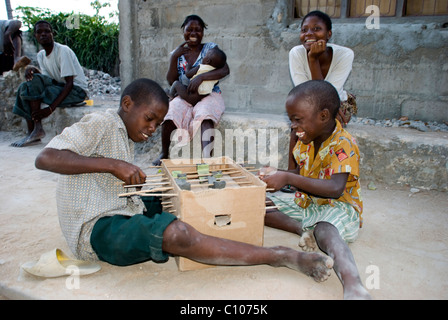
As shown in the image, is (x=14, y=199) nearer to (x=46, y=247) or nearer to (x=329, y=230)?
(x=46, y=247)

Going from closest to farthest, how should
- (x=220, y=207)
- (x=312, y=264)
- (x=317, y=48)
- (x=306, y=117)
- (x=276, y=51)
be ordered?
1. (x=312, y=264)
2. (x=220, y=207)
3. (x=306, y=117)
4. (x=317, y=48)
5. (x=276, y=51)

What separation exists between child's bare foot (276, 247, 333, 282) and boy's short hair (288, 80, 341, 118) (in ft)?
2.69

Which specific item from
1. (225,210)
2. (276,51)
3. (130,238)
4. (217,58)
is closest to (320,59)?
(217,58)

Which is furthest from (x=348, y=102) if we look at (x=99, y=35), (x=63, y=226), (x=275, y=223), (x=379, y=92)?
(x=99, y=35)

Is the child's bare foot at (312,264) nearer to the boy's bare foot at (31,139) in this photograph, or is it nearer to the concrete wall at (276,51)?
the concrete wall at (276,51)

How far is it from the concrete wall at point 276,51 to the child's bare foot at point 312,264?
2822mm

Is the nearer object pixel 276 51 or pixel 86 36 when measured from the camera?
pixel 276 51

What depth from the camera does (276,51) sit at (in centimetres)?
424

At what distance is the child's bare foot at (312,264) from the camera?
5.34 feet

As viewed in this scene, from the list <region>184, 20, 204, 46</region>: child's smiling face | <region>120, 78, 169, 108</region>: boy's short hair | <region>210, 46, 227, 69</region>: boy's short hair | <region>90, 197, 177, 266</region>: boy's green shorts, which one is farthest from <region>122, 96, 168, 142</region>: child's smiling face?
<region>184, 20, 204, 46</region>: child's smiling face

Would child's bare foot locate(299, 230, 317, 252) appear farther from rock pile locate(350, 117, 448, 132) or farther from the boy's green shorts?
rock pile locate(350, 117, 448, 132)

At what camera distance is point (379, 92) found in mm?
3914

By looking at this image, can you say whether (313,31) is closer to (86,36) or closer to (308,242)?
(308,242)

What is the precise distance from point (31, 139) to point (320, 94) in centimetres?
419
